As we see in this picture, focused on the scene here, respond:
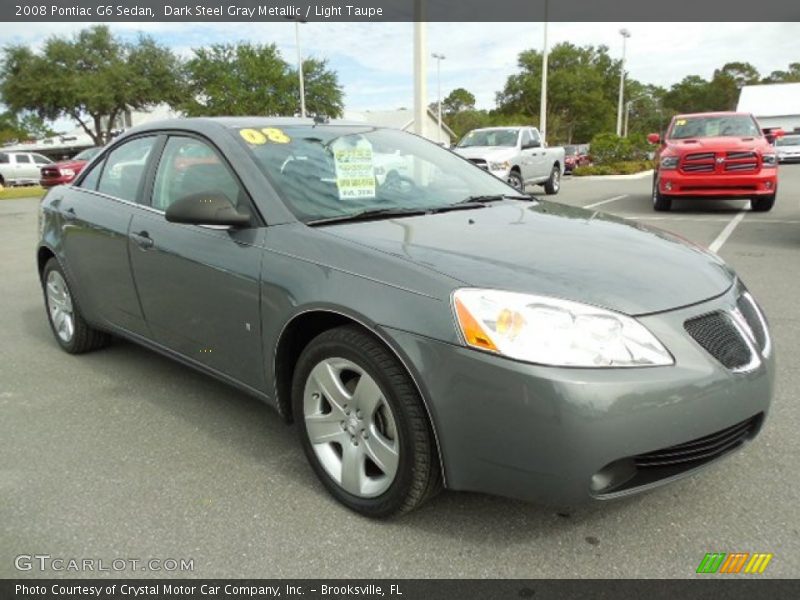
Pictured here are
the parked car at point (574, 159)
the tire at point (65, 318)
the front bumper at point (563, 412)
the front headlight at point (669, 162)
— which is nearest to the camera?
the front bumper at point (563, 412)

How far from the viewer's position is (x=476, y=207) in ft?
10.9

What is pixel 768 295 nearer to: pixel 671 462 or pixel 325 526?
pixel 671 462

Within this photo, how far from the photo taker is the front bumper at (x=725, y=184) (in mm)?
11141

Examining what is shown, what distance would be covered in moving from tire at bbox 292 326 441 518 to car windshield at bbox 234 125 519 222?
0.68 m

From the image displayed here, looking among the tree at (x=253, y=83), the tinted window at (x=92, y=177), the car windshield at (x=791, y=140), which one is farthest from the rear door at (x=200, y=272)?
the tree at (x=253, y=83)

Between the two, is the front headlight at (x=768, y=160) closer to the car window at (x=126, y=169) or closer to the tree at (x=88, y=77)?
the car window at (x=126, y=169)

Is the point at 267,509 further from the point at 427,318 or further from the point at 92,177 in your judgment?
the point at 92,177

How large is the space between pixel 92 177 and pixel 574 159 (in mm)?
28478

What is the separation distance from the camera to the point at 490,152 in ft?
48.8

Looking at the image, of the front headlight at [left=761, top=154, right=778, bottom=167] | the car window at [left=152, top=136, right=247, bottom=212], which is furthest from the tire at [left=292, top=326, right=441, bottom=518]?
the front headlight at [left=761, top=154, right=778, bottom=167]

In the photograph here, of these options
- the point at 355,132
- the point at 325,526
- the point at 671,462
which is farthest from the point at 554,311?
the point at 355,132

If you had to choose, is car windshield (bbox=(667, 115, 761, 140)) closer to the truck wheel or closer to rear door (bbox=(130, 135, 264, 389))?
the truck wheel

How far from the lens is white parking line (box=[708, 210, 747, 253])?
8141mm

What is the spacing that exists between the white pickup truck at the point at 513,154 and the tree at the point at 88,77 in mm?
34991
